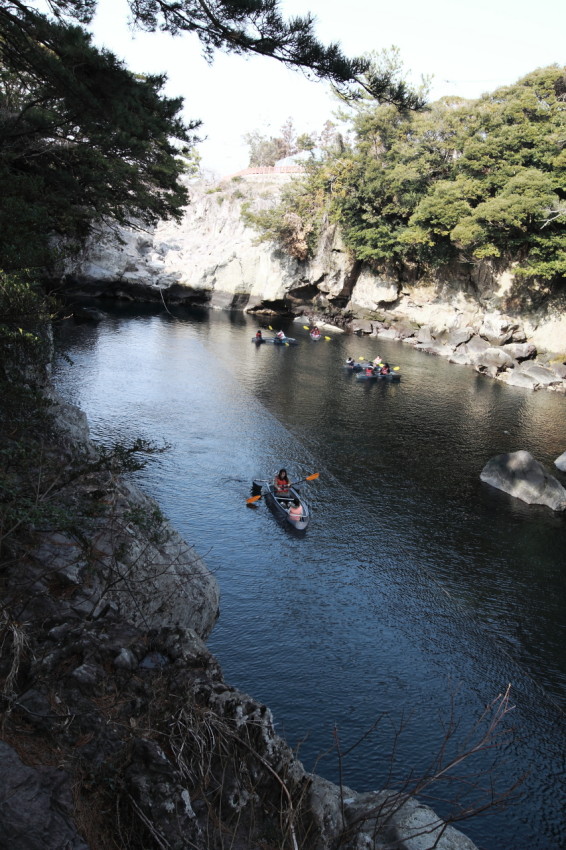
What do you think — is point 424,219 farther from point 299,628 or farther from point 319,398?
point 299,628

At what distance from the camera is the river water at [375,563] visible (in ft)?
36.6

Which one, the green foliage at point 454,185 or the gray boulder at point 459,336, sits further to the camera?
the gray boulder at point 459,336

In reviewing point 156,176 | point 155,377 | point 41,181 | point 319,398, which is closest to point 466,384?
point 319,398

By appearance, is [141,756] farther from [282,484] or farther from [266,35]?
[282,484]

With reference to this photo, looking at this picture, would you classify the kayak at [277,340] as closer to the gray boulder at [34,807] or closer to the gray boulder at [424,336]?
the gray boulder at [424,336]

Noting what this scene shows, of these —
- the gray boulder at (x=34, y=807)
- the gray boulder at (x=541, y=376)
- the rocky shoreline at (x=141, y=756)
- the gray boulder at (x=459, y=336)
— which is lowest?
the gray boulder at (x=541, y=376)

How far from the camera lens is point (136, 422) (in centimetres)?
2527

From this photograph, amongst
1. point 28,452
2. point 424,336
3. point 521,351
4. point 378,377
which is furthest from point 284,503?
point 424,336

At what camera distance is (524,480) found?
2255 cm

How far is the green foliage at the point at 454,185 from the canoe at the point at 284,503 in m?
28.8

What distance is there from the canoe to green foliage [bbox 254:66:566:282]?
28841 mm

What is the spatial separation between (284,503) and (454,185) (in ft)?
114

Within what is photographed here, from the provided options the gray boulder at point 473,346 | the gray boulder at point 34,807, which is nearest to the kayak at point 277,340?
the gray boulder at point 473,346

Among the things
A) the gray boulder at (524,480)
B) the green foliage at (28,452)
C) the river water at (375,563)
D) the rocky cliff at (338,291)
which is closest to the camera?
the green foliage at (28,452)
